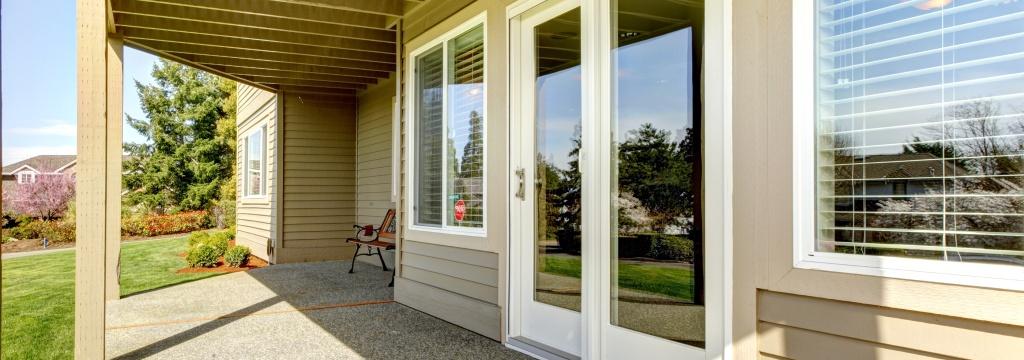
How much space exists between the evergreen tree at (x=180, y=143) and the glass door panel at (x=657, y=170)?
1900 centimetres

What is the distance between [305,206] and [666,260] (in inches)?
269

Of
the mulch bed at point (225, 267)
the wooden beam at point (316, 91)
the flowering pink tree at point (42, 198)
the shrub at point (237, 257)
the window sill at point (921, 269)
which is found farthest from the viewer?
the flowering pink tree at point (42, 198)

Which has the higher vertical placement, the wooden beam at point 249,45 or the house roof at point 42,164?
the wooden beam at point 249,45

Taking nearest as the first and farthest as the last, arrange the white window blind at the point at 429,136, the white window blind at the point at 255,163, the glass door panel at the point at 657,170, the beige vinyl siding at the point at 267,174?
1. the glass door panel at the point at 657,170
2. the white window blind at the point at 429,136
3. the beige vinyl siding at the point at 267,174
4. the white window blind at the point at 255,163

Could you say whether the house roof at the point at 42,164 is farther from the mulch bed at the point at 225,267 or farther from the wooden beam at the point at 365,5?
the wooden beam at the point at 365,5

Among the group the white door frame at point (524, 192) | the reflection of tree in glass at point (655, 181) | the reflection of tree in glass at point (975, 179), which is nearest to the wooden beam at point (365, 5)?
the white door frame at point (524, 192)

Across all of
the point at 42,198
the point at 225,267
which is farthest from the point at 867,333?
the point at 42,198

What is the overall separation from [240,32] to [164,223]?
44.4 feet

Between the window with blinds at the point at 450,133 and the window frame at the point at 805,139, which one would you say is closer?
the window frame at the point at 805,139

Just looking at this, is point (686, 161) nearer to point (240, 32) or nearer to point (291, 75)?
point (240, 32)

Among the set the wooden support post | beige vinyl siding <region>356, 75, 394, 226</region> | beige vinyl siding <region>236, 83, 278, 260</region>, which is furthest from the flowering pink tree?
the wooden support post

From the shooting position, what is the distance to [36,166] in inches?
542

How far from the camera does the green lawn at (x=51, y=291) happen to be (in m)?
4.50

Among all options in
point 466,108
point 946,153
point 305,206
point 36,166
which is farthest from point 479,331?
point 36,166
